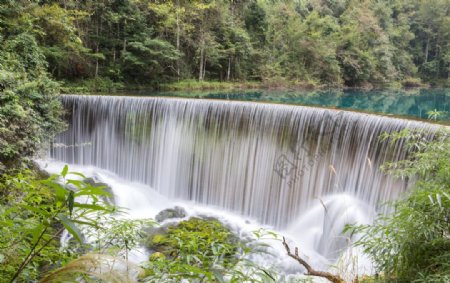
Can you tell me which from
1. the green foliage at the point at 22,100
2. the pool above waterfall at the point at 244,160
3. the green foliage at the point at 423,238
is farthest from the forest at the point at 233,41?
the green foliage at the point at 423,238

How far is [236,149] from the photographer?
27.3ft

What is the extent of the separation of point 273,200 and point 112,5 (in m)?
11.0

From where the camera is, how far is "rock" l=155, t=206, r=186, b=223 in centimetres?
723

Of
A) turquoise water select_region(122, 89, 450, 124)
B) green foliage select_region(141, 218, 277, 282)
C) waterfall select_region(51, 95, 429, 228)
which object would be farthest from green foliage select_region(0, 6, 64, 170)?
turquoise water select_region(122, 89, 450, 124)

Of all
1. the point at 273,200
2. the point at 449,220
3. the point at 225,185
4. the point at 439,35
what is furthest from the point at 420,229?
the point at 439,35

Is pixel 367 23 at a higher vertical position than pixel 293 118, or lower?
higher

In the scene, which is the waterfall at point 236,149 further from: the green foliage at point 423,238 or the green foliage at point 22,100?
the green foliage at point 423,238

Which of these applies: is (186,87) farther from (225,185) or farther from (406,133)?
(406,133)

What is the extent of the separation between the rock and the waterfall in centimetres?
99

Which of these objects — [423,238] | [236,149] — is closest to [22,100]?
[236,149]

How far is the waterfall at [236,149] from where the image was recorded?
262 inches

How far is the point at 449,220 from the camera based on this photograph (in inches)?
78.4

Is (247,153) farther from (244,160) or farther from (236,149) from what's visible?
(236,149)

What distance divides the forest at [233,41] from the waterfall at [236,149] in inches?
93.6
